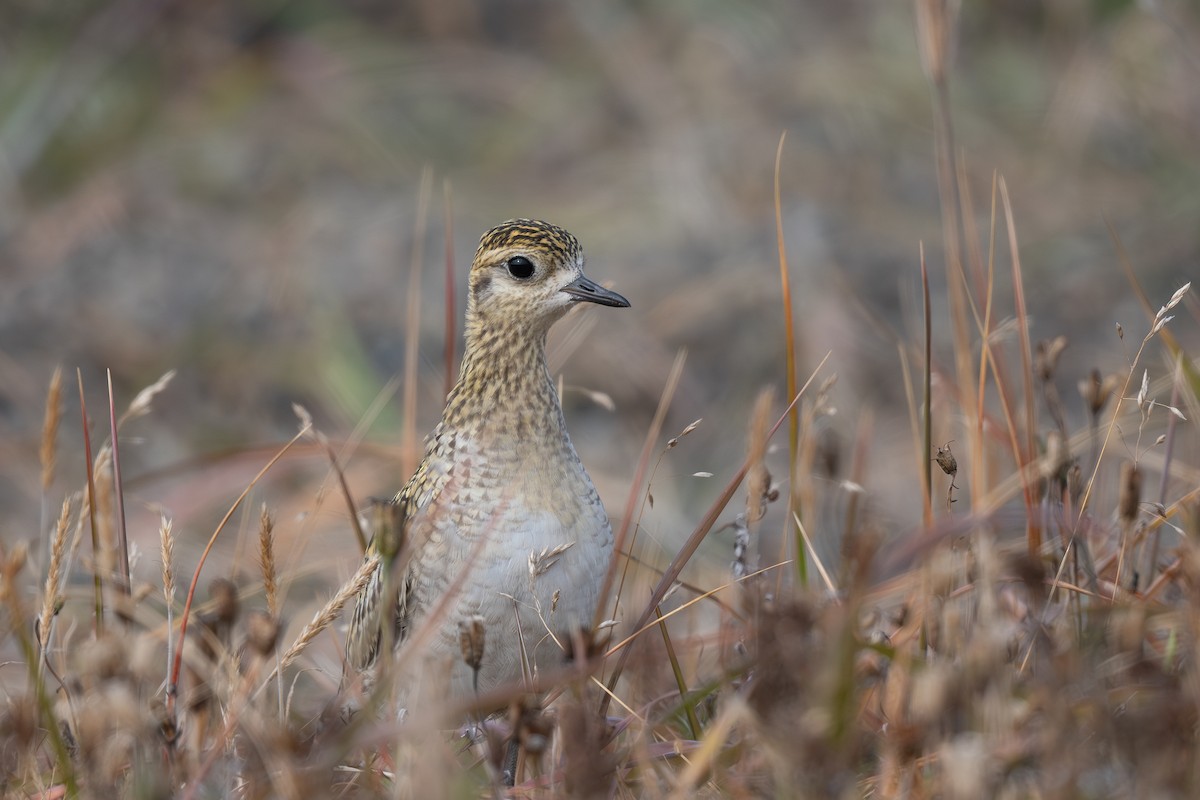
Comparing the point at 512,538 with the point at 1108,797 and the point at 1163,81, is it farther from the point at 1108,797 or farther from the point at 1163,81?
the point at 1163,81

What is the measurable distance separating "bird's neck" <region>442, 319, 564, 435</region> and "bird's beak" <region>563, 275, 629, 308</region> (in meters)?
0.16

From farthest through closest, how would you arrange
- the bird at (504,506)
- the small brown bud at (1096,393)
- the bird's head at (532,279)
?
the bird's head at (532,279) → the bird at (504,506) → the small brown bud at (1096,393)

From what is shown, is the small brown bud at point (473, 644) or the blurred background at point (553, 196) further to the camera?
the blurred background at point (553, 196)

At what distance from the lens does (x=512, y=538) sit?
353cm

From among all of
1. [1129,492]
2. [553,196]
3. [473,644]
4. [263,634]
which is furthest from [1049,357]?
[553,196]

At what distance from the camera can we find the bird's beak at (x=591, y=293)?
3877mm

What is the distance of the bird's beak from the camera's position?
12.7ft

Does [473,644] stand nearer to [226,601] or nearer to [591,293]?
[226,601]

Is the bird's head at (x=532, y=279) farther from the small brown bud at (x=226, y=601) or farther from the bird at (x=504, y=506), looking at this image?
the small brown bud at (x=226, y=601)

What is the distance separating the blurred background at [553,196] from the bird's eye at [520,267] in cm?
296

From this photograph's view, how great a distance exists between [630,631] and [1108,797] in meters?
1.33

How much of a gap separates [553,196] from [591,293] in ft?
21.5

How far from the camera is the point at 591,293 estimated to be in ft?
12.8

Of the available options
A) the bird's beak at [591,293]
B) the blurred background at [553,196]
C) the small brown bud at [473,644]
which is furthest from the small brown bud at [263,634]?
the blurred background at [553,196]
